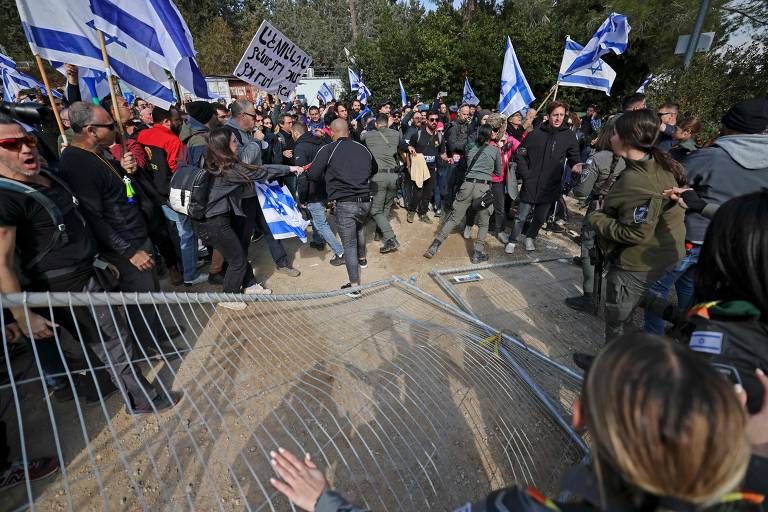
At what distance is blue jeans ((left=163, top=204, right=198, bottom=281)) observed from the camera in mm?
4305

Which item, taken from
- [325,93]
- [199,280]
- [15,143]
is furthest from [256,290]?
[325,93]

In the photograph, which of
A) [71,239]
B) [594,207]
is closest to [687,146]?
[594,207]

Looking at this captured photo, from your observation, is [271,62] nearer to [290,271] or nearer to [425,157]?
[425,157]

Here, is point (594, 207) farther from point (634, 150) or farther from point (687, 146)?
point (634, 150)

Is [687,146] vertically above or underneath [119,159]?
above

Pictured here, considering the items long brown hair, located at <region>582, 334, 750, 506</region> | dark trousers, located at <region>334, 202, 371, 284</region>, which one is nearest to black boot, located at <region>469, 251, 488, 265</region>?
dark trousers, located at <region>334, 202, 371, 284</region>

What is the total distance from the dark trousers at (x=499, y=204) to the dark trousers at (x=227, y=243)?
3735 millimetres

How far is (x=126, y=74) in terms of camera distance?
153 inches

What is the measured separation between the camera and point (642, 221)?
2.35 metres

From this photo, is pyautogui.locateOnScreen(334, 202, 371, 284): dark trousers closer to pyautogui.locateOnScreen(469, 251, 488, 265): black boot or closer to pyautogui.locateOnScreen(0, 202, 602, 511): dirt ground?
pyautogui.locateOnScreen(0, 202, 602, 511): dirt ground

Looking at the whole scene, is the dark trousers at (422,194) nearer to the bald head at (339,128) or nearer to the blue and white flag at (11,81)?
the bald head at (339,128)

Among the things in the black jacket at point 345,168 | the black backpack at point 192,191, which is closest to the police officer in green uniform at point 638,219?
the black jacket at point 345,168

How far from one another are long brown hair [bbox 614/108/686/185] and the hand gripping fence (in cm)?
155

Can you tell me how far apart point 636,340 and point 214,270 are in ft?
15.7
